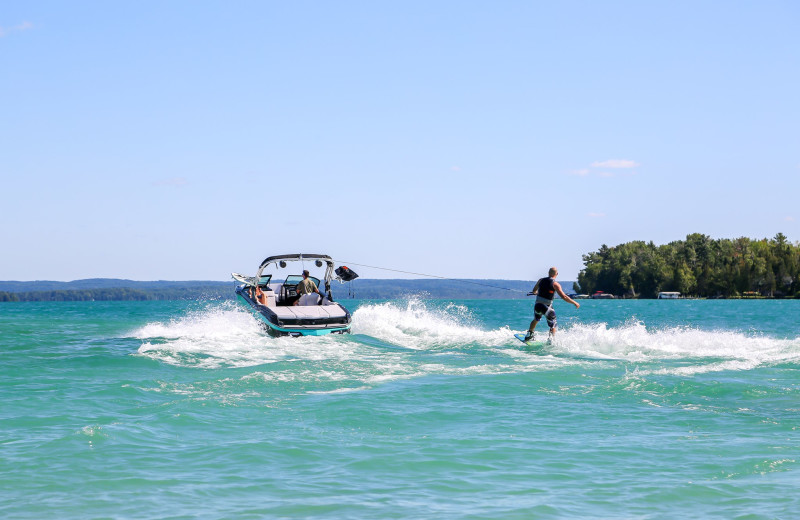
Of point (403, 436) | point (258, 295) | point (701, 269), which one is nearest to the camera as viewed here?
point (403, 436)

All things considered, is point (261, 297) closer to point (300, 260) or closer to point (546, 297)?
point (300, 260)

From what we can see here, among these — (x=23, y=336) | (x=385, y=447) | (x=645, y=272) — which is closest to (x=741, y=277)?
(x=645, y=272)

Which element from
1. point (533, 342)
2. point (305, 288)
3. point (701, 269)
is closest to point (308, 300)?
point (305, 288)

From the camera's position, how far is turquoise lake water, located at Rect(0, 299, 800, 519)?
724 centimetres

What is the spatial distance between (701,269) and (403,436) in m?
157

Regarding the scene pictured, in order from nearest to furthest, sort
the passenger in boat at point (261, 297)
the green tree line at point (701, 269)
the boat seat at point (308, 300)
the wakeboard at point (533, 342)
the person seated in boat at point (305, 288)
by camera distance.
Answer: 1. the wakeboard at point (533, 342)
2. the passenger in boat at point (261, 297)
3. the boat seat at point (308, 300)
4. the person seated in boat at point (305, 288)
5. the green tree line at point (701, 269)

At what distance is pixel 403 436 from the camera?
983 centimetres

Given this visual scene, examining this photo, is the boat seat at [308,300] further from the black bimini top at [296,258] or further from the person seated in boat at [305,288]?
the black bimini top at [296,258]

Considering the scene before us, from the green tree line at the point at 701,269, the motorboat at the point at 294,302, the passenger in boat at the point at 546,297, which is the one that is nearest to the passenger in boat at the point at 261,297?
the motorboat at the point at 294,302

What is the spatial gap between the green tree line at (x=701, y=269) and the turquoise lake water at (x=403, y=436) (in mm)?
137070

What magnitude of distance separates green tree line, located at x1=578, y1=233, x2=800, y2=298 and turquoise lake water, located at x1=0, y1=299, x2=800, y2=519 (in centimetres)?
13707

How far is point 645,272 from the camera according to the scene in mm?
160500

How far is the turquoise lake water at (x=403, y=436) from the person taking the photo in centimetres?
724

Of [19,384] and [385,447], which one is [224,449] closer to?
[385,447]
